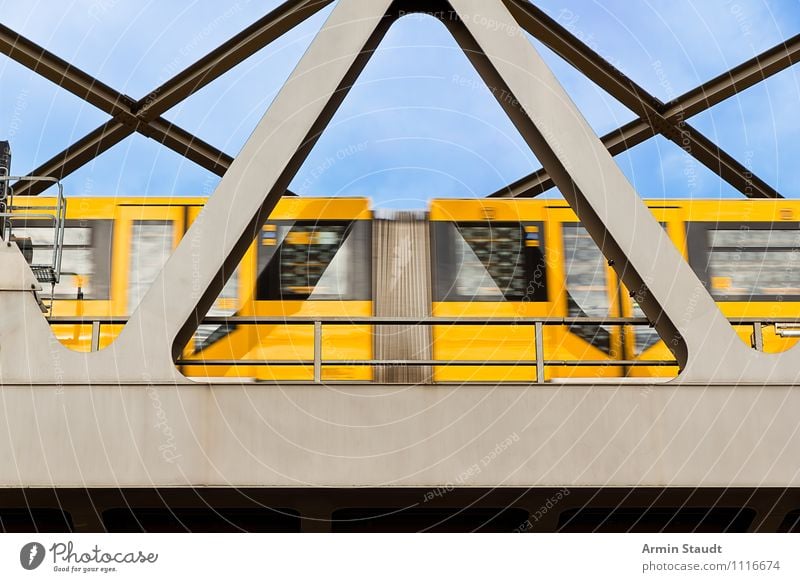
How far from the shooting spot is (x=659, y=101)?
17.1 meters

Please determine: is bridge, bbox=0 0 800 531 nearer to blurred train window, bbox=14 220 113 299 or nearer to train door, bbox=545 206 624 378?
train door, bbox=545 206 624 378

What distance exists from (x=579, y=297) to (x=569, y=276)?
32cm

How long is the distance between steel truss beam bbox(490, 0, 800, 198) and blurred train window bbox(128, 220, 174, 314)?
259 inches

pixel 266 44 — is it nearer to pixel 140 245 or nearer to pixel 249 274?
pixel 140 245

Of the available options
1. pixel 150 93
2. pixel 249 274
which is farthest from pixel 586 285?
pixel 150 93

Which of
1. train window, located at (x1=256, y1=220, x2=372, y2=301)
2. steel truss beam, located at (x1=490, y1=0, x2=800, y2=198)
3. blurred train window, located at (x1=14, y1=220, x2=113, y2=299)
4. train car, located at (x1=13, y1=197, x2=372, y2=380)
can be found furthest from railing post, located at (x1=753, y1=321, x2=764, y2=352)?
steel truss beam, located at (x1=490, y1=0, x2=800, y2=198)

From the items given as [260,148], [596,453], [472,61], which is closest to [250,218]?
[260,148]

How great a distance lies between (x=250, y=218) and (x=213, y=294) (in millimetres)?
679

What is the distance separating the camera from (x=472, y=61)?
8.81m

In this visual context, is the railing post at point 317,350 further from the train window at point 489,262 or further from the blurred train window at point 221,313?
the train window at point 489,262

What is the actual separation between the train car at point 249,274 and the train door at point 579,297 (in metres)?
2.44

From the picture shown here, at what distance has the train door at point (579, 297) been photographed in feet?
40.9

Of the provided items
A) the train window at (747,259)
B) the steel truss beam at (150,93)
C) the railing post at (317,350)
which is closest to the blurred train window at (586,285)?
the train window at (747,259)

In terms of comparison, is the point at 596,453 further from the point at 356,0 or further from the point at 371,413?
the point at 356,0
